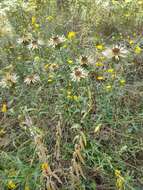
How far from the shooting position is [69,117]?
116 inches

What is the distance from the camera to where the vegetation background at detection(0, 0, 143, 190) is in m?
2.64

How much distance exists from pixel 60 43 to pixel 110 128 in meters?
0.88

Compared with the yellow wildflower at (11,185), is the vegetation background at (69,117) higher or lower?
higher

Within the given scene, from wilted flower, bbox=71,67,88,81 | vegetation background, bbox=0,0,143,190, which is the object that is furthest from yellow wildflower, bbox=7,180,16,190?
wilted flower, bbox=71,67,88,81

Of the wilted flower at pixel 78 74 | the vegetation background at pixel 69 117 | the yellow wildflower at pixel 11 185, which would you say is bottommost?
the yellow wildflower at pixel 11 185

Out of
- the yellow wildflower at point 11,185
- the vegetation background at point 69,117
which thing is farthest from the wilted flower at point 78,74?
the yellow wildflower at point 11,185

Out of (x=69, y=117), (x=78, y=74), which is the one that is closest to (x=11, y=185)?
(x=69, y=117)

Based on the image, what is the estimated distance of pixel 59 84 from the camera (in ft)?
10.5

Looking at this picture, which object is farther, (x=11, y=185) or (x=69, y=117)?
(x=69, y=117)

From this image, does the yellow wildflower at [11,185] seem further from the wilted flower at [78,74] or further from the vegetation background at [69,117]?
the wilted flower at [78,74]

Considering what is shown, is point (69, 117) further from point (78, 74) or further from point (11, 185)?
point (11, 185)

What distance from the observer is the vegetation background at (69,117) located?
2637 mm

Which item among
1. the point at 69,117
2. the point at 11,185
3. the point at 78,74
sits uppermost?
the point at 78,74

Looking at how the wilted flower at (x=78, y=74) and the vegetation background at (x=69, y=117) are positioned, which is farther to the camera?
the wilted flower at (x=78, y=74)
